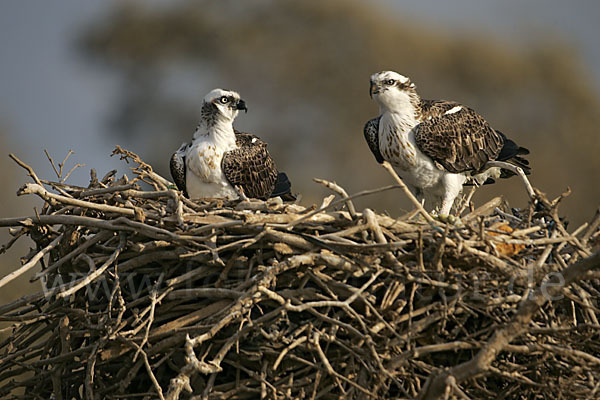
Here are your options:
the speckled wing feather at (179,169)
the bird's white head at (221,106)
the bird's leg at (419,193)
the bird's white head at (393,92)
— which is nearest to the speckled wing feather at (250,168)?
the bird's white head at (221,106)

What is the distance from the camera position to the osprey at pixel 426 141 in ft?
17.7

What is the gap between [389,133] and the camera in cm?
547

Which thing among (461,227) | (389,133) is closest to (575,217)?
(389,133)

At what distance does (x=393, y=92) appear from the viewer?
5438 mm

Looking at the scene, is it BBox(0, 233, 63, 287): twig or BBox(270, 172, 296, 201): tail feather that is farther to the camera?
BBox(270, 172, 296, 201): tail feather

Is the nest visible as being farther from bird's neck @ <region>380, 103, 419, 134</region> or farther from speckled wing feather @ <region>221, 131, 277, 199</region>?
bird's neck @ <region>380, 103, 419, 134</region>

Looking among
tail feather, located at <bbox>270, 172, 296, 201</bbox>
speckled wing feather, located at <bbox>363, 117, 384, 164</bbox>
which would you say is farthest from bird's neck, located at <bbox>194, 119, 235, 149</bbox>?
speckled wing feather, located at <bbox>363, 117, 384, 164</bbox>

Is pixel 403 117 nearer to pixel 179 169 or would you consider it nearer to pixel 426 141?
pixel 426 141

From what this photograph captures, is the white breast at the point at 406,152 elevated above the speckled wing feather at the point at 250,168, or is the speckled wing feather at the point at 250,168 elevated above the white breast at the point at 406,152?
the white breast at the point at 406,152

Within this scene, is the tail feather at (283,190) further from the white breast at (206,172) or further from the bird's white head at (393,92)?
the bird's white head at (393,92)

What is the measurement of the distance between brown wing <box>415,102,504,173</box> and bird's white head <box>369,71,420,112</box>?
180mm

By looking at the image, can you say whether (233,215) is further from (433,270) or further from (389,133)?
(389,133)

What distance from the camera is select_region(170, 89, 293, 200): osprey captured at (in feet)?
17.3

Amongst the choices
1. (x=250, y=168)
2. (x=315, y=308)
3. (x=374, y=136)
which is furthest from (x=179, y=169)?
(x=315, y=308)
